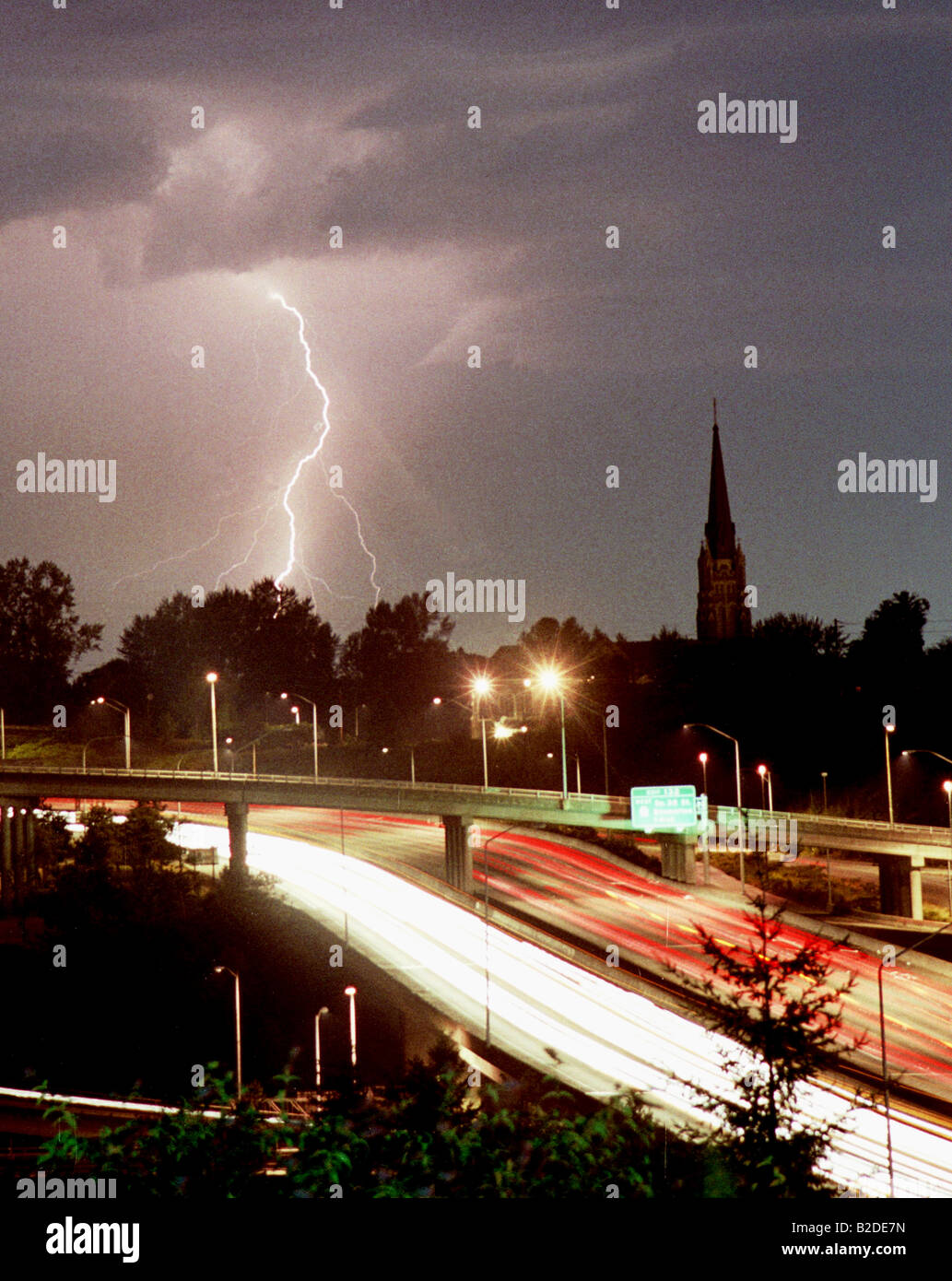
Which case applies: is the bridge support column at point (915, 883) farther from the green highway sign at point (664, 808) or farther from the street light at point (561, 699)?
the street light at point (561, 699)

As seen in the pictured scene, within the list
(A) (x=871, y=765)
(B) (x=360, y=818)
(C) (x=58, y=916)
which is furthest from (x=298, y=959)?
(A) (x=871, y=765)

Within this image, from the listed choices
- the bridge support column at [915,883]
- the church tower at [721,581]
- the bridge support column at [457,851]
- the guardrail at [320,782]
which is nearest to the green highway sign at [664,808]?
the guardrail at [320,782]

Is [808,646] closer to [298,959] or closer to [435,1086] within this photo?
[298,959]

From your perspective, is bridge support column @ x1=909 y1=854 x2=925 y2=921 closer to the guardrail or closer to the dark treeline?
the guardrail

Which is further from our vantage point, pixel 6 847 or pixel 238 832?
pixel 6 847

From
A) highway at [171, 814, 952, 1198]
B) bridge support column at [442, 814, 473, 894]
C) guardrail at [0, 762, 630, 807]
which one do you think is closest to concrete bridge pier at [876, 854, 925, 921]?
guardrail at [0, 762, 630, 807]

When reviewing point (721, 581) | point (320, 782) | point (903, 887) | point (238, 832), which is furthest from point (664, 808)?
point (721, 581)

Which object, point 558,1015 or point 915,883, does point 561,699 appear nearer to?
point 915,883
